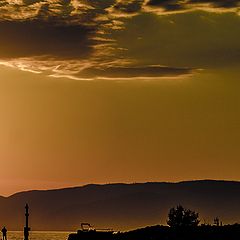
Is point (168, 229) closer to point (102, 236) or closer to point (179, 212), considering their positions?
point (102, 236)

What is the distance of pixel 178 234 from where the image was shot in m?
140

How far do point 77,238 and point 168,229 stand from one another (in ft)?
56.8

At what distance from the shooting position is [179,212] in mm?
185750

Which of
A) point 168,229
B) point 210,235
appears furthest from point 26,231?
point 210,235

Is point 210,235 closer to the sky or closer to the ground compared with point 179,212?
closer to the ground

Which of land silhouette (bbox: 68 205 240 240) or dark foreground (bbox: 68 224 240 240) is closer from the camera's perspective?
dark foreground (bbox: 68 224 240 240)

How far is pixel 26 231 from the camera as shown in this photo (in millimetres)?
152500

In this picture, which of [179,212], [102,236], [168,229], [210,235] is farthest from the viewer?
[179,212]

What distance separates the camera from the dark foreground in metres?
134

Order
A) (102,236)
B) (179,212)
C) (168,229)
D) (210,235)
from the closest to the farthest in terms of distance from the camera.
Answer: (210,235) < (168,229) < (102,236) < (179,212)

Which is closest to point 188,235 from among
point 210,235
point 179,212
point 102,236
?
point 210,235

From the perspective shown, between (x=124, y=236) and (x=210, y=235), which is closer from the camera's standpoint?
(x=210, y=235)

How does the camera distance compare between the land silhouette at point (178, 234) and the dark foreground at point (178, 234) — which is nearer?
the dark foreground at point (178, 234)

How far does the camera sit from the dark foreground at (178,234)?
13438 centimetres
